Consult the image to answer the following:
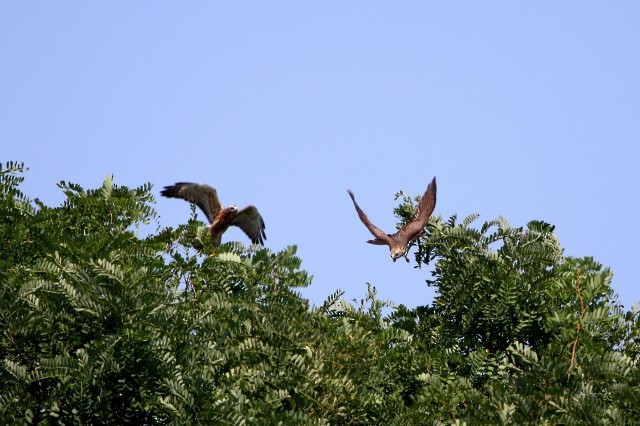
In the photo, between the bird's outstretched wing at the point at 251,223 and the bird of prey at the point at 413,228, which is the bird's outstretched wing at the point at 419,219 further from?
the bird's outstretched wing at the point at 251,223

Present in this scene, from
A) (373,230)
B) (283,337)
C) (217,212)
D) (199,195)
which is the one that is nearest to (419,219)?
(373,230)

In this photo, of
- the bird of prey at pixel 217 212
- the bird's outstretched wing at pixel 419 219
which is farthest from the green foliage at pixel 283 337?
the bird of prey at pixel 217 212

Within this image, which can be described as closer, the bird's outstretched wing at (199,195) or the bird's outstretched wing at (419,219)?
the bird's outstretched wing at (419,219)

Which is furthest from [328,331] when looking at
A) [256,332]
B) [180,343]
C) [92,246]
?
[92,246]

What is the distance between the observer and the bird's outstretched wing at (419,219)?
12562mm

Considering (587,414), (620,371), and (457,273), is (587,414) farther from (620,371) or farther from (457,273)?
(457,273)

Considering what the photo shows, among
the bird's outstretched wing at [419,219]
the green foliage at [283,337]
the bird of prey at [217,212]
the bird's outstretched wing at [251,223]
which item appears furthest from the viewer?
the bird's outstretched wing at [251,223]

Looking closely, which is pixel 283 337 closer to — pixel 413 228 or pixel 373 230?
pixel 413 228

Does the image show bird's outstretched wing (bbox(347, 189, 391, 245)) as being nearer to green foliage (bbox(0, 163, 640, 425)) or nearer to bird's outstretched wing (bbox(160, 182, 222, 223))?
green foliage (bbox(0, 163, 640, 425))

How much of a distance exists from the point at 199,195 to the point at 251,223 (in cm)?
105

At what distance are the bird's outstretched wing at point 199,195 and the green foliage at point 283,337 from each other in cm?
618

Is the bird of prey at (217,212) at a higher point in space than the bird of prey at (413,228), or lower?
higher

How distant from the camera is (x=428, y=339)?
12.1 m

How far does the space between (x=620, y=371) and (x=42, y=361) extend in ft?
15.0
